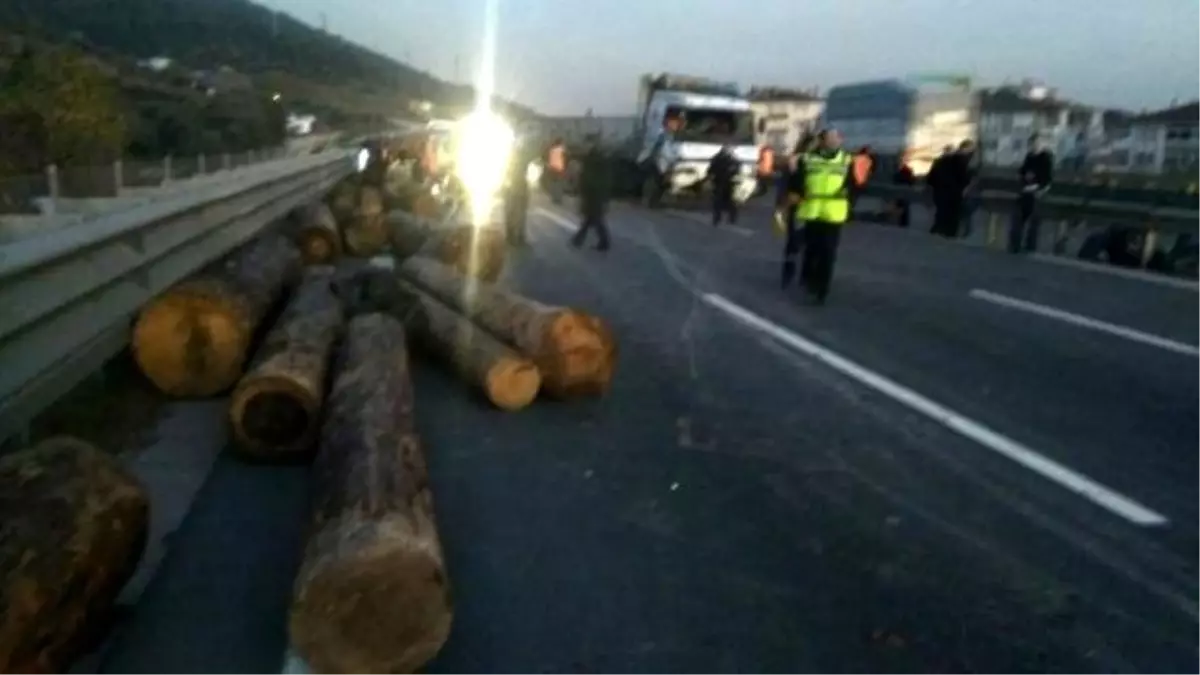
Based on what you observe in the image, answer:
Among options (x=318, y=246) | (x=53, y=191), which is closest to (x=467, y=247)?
(x=318, y=246)

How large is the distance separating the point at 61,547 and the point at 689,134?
1422 inches

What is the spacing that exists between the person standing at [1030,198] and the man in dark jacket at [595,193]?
6.65 m

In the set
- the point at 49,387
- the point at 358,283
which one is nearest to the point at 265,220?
the point at 358,283

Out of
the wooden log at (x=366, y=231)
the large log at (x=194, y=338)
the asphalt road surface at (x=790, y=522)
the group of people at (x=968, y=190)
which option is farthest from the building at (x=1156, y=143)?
the large log at (x=194, y=338)

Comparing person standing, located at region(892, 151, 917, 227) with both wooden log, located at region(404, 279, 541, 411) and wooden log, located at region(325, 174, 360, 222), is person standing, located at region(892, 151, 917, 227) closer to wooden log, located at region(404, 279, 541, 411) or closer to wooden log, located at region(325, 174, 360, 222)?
wooden log, located at region(325, 174, 360, 222)

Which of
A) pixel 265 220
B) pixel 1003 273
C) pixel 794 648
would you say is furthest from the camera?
pixel 1003 273

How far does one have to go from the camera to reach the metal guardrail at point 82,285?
20.4 feet

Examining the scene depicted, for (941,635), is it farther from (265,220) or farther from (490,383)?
(265,220)

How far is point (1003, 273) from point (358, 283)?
10.6 m

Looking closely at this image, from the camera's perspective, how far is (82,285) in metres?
7.37

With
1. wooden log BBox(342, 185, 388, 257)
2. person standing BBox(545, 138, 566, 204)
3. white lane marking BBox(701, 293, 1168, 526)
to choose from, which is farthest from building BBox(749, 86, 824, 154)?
white lane marking BBox(701, 293, 1168, 526)

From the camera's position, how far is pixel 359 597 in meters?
4.18

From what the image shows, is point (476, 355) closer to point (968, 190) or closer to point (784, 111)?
point (968, 190)

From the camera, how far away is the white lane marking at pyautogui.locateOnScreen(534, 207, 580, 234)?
27.5 m
